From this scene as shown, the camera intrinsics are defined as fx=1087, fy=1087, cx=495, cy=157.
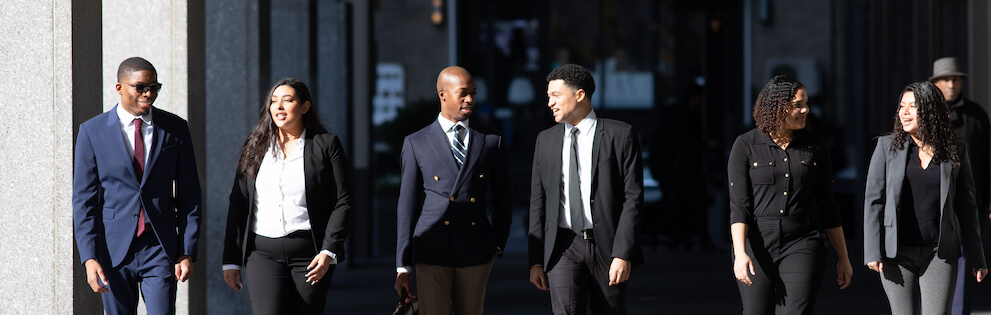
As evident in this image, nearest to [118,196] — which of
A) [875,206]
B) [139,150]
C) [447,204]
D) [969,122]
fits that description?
[139,150]

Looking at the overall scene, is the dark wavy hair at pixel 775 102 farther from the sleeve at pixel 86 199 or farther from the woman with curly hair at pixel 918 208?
the sleeve at pixel 86 199

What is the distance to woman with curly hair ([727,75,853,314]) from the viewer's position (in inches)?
198

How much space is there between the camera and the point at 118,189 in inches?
197

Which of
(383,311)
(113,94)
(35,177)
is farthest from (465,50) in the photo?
(35,177)

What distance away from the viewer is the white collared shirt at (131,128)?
506cm

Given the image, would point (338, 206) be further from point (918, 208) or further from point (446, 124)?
point (918, 208)

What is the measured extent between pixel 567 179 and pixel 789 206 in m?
1.04

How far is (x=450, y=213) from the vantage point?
5.08m

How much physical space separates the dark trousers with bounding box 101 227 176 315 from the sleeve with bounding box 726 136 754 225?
2661 mm

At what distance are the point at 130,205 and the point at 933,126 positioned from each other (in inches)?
153

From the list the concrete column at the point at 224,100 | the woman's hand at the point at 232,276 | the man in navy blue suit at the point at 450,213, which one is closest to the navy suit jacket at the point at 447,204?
the man in navy blue suit at the point at 450,213

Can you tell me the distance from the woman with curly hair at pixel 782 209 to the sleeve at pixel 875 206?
253 millimetres

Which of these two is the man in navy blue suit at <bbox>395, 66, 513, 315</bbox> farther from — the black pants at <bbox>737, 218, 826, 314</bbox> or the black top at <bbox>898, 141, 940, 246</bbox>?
the black top at <bbox>898, 141, 940, 246</bbox>

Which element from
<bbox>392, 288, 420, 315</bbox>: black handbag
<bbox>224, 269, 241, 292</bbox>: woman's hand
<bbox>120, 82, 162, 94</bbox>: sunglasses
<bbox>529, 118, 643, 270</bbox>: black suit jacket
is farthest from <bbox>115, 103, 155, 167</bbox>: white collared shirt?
<bbox>529, 118, 643, 270</bbox>: black suit jacket
